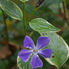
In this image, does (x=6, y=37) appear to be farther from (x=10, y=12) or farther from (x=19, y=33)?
(x=10, y=12)

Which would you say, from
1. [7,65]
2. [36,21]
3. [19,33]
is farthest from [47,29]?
[19,33]

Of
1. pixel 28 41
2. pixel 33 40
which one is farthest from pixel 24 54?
pixel 33 40

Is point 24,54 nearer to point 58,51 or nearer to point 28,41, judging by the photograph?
point 28,41

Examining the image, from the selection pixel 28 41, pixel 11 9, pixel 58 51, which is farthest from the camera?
pixel 58 51

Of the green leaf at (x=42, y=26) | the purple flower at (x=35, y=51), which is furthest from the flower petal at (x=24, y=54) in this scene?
the green leaf at (x=42, y=26)

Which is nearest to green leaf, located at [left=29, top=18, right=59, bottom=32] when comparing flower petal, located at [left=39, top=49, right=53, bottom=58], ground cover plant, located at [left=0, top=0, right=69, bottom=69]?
ground cover plant, located at [left=0, top=0, right=69, bottom=69]

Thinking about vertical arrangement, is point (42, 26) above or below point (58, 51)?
above
